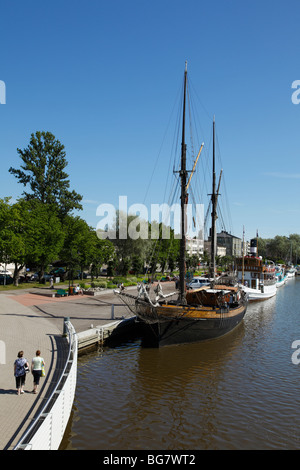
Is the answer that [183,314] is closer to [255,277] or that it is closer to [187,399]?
[187,399]

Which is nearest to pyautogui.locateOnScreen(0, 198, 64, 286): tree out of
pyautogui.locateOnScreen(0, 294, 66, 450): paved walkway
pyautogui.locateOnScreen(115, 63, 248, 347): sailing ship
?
pyautogui.locateOnScreen(0, 294, 66, 450): paved walkway

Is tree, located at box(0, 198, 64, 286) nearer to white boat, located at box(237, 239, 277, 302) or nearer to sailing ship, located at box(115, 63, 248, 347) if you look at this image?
sailing ship, located at box(115, 63, 248, 347)

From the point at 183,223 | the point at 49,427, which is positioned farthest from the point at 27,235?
the point at 49,427

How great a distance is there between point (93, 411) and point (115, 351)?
29.3 feet

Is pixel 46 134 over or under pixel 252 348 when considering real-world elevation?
over

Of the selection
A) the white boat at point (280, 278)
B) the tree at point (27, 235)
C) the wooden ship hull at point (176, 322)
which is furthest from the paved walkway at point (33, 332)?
the white boat at point (280, 278)

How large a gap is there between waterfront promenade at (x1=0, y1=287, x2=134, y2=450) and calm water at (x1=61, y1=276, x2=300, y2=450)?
1.75m

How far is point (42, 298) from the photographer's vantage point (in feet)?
126

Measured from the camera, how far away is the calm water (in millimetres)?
12992

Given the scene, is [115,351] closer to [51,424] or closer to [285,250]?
[51,424]

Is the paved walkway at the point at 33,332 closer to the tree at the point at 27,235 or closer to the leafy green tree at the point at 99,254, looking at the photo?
the tree at the point at 27,235

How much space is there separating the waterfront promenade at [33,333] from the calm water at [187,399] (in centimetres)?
175
